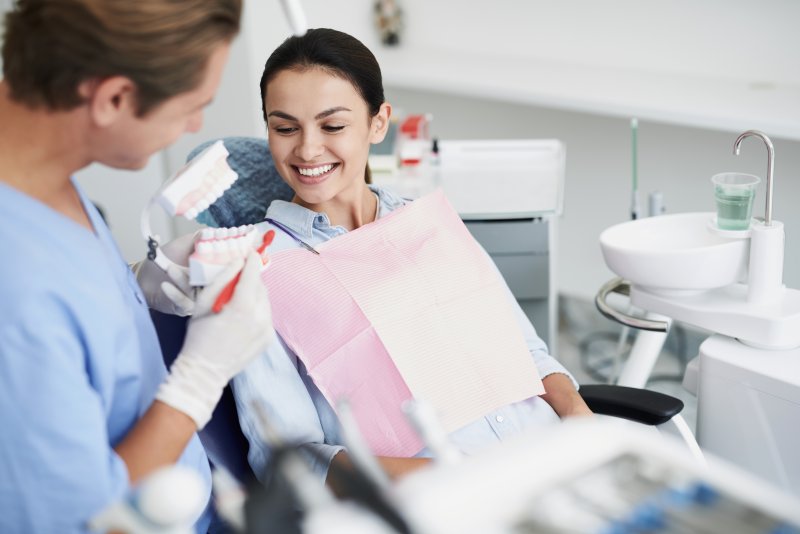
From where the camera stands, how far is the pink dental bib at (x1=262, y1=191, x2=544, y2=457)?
130 cm

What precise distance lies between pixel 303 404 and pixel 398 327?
A: 21 centimetres

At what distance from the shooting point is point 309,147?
1.36 metres

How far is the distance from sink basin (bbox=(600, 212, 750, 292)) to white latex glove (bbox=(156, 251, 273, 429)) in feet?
2.75

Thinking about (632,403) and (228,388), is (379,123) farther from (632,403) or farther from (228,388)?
(632,403)

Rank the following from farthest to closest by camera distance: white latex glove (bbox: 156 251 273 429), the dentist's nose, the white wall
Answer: the white wall < the dentist's nose < white latex glove (bbox: 156 251 273 429)

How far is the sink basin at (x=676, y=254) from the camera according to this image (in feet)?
4.96

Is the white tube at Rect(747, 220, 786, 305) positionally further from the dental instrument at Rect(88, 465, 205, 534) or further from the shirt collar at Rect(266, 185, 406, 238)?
the dental instrument at Rect(88, 465, 205, 534)

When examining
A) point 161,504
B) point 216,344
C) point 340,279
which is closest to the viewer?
point 161,504

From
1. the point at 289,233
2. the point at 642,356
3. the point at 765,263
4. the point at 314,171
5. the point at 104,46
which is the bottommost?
the point at 642,356

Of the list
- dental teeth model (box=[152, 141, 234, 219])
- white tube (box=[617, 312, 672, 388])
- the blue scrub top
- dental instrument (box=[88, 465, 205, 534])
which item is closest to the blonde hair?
the blue scrub top

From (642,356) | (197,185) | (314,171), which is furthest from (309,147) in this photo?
(642,356)

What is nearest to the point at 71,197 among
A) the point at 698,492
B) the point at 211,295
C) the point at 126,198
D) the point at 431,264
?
the point at 211,295

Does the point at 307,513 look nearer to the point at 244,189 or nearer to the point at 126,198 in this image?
the point at 244,189

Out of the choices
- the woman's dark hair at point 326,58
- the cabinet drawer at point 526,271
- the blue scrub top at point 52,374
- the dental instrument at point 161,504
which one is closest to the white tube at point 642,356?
the cabinet drawer at point 526,271
